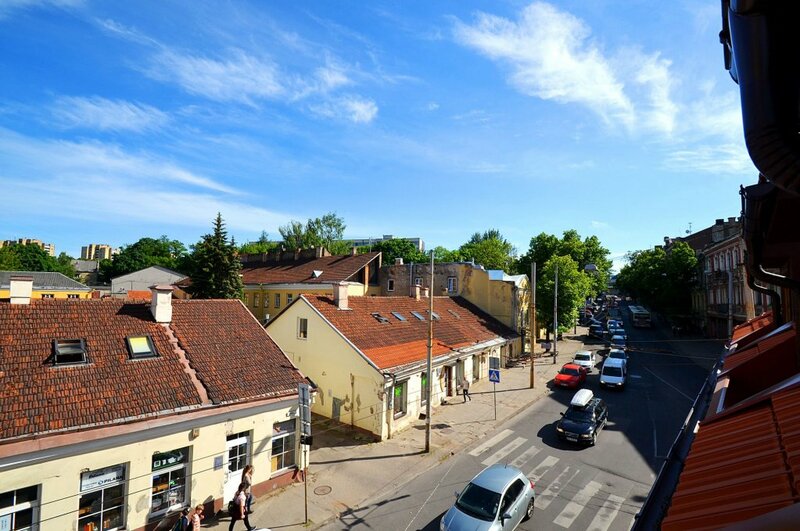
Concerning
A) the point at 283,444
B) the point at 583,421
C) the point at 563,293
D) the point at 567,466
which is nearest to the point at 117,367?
the point at 283,444

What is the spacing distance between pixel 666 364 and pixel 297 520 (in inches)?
1231

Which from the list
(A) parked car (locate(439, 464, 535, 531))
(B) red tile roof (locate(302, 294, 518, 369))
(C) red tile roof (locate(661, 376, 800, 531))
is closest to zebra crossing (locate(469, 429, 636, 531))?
(A) parked car (locate(439, 464, 535, 531))

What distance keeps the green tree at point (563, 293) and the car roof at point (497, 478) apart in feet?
87.2

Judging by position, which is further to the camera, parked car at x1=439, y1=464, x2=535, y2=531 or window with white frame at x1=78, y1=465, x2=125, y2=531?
parked car at x1=439, y1=464, x2=535, y2=531

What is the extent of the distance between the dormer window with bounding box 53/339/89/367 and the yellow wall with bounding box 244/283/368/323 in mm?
25558

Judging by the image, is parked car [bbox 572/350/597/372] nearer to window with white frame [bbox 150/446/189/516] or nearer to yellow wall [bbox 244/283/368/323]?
yellow wall [bbox 244/283/368/323]

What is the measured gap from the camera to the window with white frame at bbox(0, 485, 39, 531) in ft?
28.2

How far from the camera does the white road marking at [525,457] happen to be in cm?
1480

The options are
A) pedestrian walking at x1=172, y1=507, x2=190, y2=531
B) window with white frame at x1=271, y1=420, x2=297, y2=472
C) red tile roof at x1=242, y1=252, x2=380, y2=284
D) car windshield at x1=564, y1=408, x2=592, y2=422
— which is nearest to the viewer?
pedestrian walking at x1=172, y1=507, x2=190, y2=531

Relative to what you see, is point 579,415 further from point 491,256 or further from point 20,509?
point 491,256

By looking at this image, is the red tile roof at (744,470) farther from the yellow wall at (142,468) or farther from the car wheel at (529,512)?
the yellow wall at (142,468)

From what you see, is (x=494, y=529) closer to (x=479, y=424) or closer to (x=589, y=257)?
(x=479, y=424)

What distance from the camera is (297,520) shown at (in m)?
11.4

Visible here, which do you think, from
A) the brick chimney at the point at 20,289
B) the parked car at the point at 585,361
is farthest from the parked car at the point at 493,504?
the parked car at the point at 585,361
